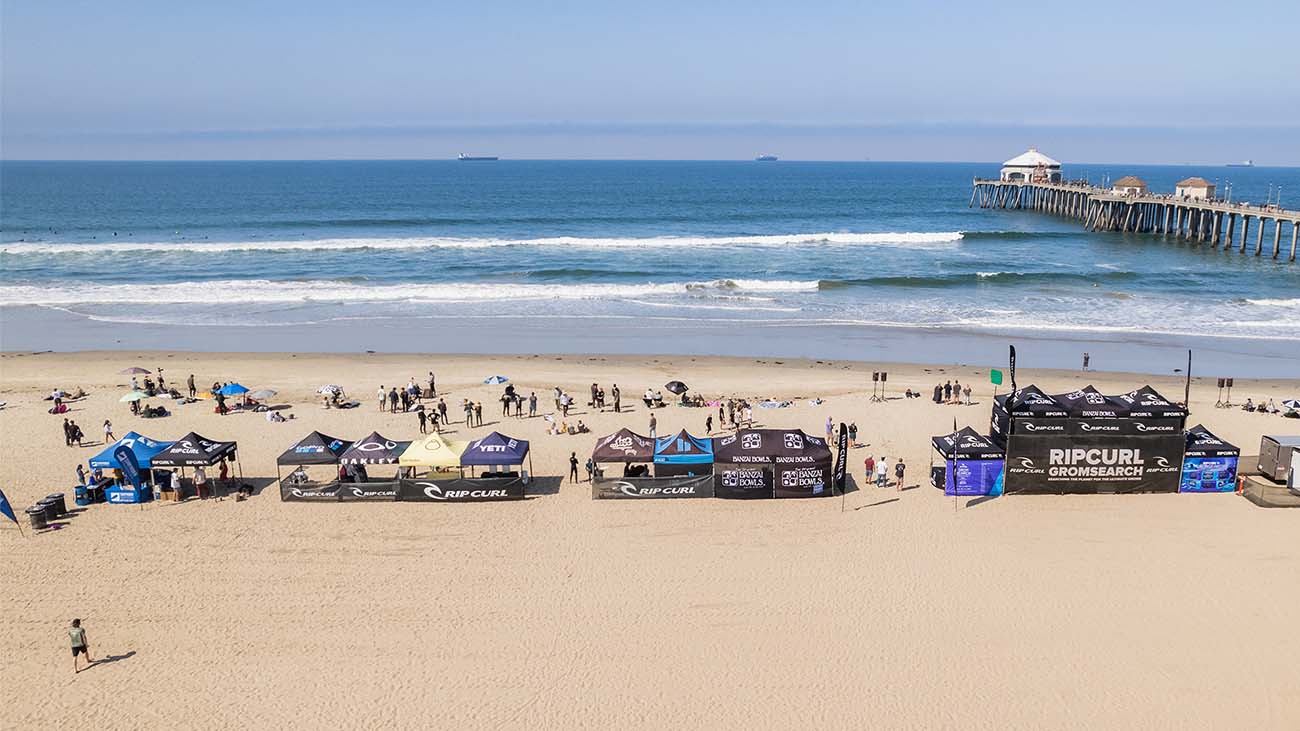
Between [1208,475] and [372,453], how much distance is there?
17740 mm

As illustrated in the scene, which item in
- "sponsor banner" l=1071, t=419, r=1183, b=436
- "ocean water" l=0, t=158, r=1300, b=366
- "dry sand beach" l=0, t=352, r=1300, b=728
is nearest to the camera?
"dry sand beach" l=0, t=352, r=1300, b=728

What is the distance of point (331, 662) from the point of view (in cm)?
1248

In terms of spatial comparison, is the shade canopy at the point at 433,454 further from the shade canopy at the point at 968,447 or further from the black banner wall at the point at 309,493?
the shade canopy at the point at 968,447

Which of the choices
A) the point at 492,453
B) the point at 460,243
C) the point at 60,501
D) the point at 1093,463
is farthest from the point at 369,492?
the point at 460,243

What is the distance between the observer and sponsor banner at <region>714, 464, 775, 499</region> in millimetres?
18219

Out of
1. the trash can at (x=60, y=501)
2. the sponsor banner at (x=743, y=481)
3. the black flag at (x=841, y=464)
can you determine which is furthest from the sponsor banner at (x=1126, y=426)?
the trash can at (x=60, y=501)

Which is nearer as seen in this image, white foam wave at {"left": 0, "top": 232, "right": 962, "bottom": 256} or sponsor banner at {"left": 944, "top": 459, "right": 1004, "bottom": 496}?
sponsor banner at {"left": 944, "top": 459, "right": 1004, "bottom": 496}

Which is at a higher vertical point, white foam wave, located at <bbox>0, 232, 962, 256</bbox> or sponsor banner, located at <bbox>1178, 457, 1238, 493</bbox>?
white foam wave, located at <bbox>0, 232, 962, 256</bbox>

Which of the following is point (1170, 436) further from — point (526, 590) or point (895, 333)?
point (895, 333)

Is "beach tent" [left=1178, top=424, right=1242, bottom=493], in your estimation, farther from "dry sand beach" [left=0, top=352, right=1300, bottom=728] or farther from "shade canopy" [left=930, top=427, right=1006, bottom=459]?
"shade canopy" [left=930, top=427, right=1006, bottom=459]

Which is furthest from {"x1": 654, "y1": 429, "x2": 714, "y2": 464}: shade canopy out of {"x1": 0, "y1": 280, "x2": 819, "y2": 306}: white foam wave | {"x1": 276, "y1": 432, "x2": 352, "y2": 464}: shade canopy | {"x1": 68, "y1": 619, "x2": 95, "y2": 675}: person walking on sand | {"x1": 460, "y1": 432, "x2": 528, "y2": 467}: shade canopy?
{"x1": 0, "y1": 280, "x2": 819, "y2": 306}: white foam wave

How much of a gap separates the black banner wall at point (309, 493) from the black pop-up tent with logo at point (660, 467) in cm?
546

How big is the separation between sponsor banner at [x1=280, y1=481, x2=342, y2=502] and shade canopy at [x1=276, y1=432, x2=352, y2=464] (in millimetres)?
537

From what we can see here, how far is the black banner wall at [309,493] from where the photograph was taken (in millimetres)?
18125
